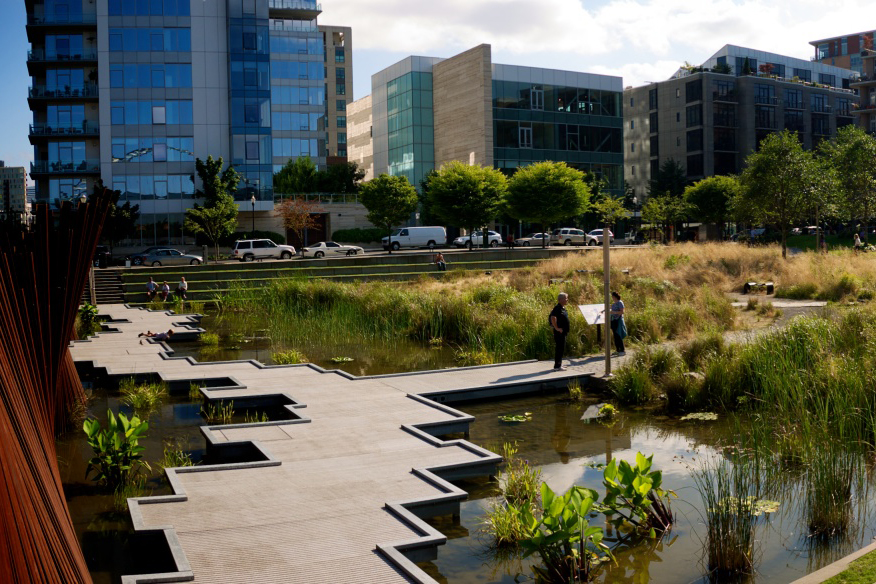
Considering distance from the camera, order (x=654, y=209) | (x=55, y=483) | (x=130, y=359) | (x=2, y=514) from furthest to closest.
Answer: (x=654, y=209) < (x=130, y=359) < (x=55, y=483) < (x=2, y=514)

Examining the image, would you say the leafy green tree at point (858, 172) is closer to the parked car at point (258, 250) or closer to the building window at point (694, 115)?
the building window at point (694, 115)

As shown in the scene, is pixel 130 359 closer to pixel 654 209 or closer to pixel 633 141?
pixel 654 209

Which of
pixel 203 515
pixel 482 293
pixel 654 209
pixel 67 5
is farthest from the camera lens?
pixel 654 209

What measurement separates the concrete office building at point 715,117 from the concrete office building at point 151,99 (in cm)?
4713

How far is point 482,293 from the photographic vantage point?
83.1 ft

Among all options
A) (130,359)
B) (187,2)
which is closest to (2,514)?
(130,359)

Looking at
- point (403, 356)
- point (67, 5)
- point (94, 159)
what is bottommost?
point (403, 356)

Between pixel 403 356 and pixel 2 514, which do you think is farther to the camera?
pixel 403 356

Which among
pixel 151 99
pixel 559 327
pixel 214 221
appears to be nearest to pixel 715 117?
pixel 151 99

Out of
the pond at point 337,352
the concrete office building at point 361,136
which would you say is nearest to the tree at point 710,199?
the concrete office building at point 361,136

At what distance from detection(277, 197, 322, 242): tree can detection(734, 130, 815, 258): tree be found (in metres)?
30.2

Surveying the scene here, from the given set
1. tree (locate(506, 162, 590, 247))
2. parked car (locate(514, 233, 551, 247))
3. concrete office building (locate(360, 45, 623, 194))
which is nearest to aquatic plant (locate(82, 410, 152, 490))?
tree (locate(506, 162, 590, 247))

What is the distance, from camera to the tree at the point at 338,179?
74062 mm

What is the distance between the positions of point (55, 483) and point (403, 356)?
46.4ft
